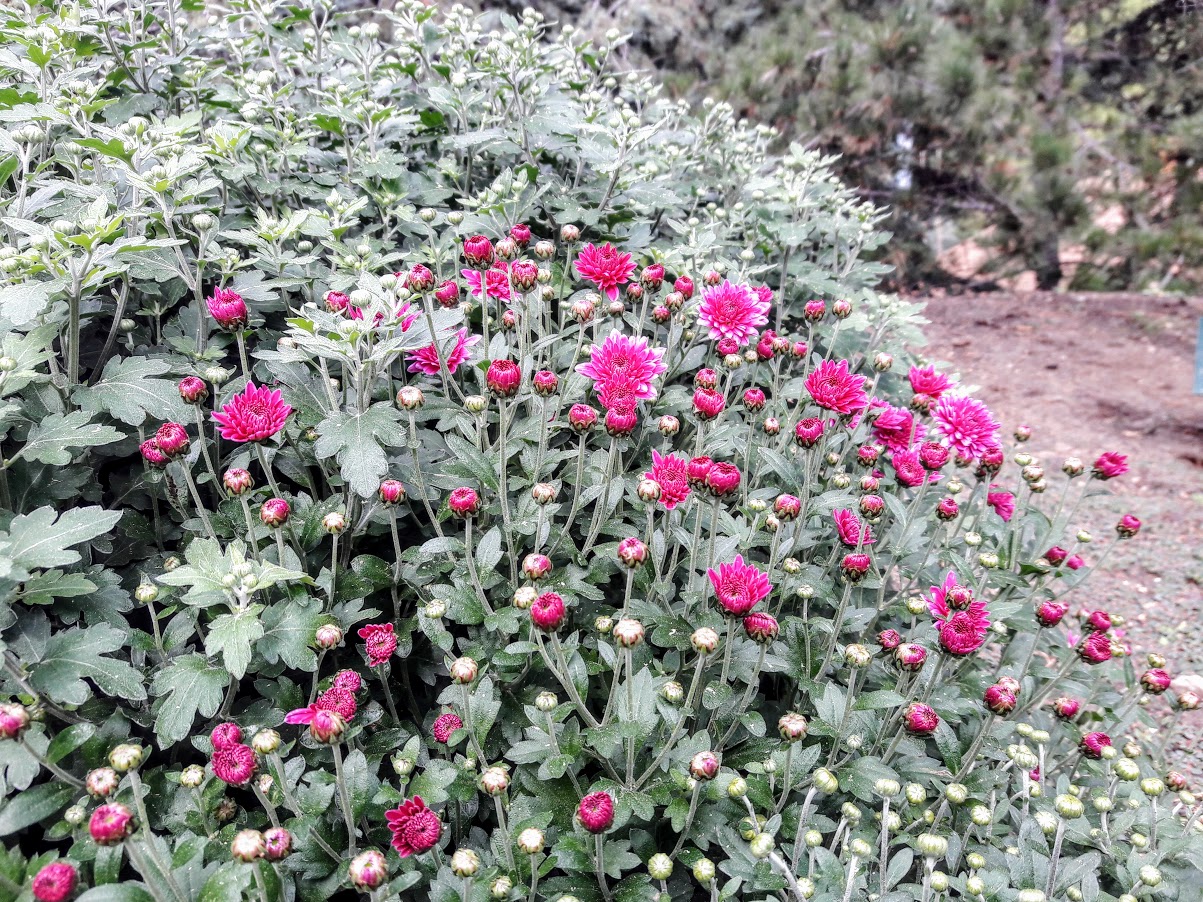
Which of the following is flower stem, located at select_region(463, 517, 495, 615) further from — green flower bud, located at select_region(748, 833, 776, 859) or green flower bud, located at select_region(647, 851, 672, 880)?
green flower bud, located at select_region(748, 833, 776, 859)

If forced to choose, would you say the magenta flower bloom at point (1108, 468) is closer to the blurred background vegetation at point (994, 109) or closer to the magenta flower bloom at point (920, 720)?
the magenta flower bloom at point (920, 720)

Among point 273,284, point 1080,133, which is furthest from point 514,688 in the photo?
point 1080,133

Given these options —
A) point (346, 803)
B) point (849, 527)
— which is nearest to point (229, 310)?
point (346, 803)

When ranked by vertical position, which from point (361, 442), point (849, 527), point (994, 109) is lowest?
point (849, 527)

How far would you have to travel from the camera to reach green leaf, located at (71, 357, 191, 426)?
6.17ft

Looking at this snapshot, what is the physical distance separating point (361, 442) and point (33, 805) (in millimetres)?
976

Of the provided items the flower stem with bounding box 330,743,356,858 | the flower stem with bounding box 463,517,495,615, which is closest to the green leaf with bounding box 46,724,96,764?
the flower stem with bounding box 330,743,356,858

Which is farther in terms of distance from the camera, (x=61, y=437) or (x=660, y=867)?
(x=61, y=437)

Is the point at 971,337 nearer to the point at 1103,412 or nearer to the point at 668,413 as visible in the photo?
the point at 1103,412

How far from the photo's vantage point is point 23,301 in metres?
1.73

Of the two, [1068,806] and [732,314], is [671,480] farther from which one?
[1068,806]

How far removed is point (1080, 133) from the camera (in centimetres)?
913

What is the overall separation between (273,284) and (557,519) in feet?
3.48

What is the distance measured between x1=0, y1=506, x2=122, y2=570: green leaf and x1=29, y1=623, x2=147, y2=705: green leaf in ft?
0.59
